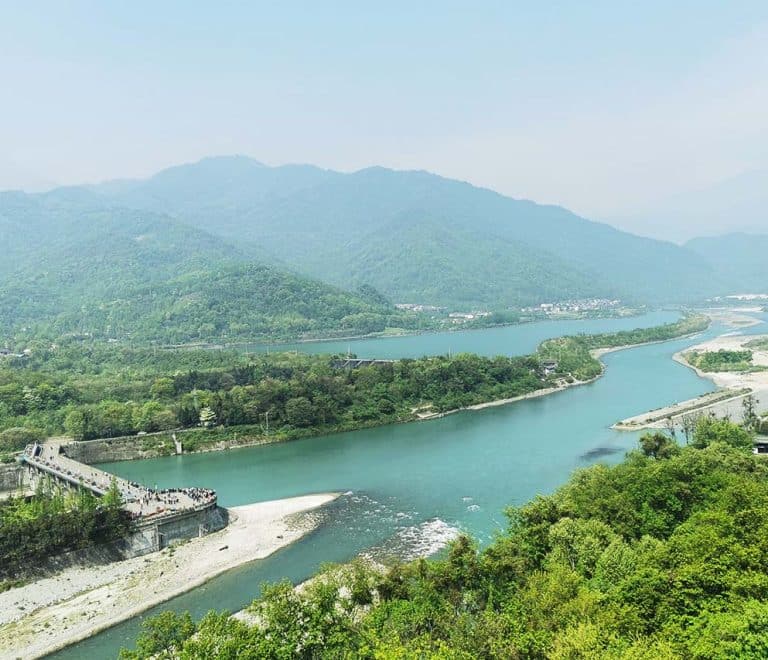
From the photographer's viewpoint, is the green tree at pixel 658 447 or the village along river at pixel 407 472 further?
the green tree at pixel 658 447

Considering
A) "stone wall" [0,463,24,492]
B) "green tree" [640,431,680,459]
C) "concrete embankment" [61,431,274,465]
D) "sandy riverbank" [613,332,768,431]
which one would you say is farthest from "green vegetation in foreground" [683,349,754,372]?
"stone wall" [0,463,24,492]

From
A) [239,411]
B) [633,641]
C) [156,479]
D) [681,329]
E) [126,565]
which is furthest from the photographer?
[681,329]

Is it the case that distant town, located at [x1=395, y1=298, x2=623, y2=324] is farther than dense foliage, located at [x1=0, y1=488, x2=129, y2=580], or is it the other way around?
distant town, located at [x1=395, y1=298, x2=623, y2=324]

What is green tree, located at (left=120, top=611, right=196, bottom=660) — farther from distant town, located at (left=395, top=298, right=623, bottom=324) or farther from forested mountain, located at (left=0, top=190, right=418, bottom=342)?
distant town, located at (left=395, top=298, right=623, bottom=324)

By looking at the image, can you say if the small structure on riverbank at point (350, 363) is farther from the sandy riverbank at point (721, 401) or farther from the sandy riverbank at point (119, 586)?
the sandy riverbank at point (119, 586)

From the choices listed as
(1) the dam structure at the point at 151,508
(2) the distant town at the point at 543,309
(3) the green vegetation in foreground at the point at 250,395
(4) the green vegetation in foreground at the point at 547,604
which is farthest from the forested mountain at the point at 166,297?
(4) the green vegetation in foreground at the point at 547,604

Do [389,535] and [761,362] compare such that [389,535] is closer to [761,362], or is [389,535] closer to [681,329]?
[761,362]

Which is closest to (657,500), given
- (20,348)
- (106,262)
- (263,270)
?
(20,348)
